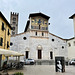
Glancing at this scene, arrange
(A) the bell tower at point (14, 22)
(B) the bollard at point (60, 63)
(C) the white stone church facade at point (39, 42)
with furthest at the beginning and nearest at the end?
(A) the bell tower at point (14, 22)
(C) the white stone church facade at point (39, 42)
(B) the bollard at point (60, 63)

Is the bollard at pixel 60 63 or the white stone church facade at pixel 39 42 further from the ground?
the white stone church facade at pixel 39 42

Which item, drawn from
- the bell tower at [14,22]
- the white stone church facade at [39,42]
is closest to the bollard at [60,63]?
the white stone church facade at [39,42]

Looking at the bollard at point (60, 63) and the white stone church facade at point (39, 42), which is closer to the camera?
the bollard at point (60, 63)

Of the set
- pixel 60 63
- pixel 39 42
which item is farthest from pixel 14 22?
pixel 60 63

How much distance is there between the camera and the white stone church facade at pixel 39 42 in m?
31.0

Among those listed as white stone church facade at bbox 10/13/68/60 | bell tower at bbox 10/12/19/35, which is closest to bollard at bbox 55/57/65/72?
white stone church facade at bbox 10/13/68/60

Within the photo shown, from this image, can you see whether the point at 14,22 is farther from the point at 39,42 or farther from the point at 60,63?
the point at 60,63

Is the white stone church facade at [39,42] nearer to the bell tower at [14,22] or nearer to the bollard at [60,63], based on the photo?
the bollard at [60,63]

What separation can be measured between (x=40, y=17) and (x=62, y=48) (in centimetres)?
1195

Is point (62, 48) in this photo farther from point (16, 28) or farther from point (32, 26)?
point (16, 28)

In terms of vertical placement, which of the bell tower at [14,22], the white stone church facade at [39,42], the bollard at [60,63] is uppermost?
the bell tower at [14,22]

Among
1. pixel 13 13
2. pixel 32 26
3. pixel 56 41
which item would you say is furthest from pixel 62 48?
pixel 13 13

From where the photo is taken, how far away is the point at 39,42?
32.2 m

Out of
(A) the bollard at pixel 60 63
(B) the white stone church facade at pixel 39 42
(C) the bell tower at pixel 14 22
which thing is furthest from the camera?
(C) the bell tower at pixel 14 22
